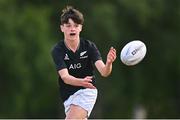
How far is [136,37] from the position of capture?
27266mm

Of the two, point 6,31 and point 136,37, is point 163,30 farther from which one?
point 6,31

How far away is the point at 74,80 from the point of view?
8.82 m

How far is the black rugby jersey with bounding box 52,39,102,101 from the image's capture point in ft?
30.6

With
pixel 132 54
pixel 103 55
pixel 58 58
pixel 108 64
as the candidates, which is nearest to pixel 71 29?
pixel 58 58

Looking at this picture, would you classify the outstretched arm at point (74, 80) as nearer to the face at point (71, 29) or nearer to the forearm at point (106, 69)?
the forearm at point (106, 69)

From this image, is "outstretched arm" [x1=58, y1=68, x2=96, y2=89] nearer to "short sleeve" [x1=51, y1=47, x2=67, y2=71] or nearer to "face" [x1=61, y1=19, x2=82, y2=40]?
"short sleeve" [x1=51, y1=47, x2=67, y2=71]

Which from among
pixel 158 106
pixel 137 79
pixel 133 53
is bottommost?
pixel 158 106

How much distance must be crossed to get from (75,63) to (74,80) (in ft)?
1.96

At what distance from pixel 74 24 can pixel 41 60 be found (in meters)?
15.6

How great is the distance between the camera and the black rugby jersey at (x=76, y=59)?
9328 millimetres

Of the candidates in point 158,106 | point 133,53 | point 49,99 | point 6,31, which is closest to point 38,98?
point 49,99

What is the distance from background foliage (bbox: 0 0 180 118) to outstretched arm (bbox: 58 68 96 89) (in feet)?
50.7

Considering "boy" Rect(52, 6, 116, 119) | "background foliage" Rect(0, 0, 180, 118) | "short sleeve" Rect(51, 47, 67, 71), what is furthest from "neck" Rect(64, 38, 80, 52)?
"background foliage" Rect(0, 0, 180, 118)

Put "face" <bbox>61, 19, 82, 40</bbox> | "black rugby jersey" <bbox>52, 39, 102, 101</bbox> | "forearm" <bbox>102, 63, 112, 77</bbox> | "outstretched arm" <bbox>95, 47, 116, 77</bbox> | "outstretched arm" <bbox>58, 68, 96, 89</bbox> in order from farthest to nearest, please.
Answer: "black rugby jersey" <bbox>52, 39, 102, 101</bbox> → "face" <bbox>61, 19, 82, 40</bbox> → "forearm" <bbox>102, 63, 112, 77</bbox> → "outstretched arm" <bbox>95, 47, 116, 77</bbox> → "outstretched arm" <bbox>58, 68, 96, 89</bbox>
